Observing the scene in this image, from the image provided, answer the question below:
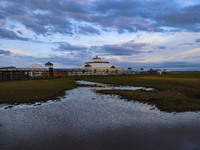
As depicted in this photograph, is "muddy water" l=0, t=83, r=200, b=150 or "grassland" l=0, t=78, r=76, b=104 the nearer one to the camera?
"muddy water" l=0, t=83, r=200, b=150

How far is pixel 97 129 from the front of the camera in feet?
28.9

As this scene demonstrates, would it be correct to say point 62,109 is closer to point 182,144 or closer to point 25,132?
point 25,132

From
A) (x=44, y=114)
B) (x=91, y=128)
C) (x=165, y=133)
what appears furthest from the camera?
(x=44, y=114)

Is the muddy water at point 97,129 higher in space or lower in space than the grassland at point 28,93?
lower

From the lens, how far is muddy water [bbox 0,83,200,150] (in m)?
7.02

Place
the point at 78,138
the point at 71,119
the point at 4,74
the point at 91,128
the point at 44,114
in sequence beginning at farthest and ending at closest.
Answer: the point at 4,74 < the point at 44,114 < the point at 71,119 < the point at 91,128 < the point at 78,138

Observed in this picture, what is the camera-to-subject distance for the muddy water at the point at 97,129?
23.0 feet

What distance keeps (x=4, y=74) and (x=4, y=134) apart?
43.7 m

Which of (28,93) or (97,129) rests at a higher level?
(28,93)

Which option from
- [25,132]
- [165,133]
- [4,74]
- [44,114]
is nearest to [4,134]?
[25,132]

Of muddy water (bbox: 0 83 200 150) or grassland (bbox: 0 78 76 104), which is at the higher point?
grassland (bbox: 0 78 76 104)

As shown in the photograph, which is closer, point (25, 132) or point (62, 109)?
point (25, 132)

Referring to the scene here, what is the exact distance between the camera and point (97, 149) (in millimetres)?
6598

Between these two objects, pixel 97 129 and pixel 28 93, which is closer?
pixel 97 129
